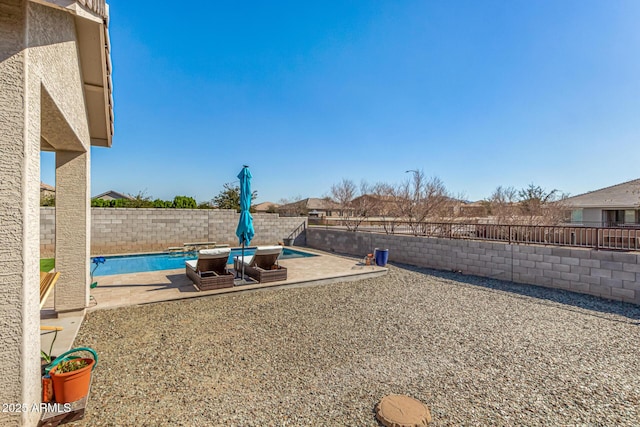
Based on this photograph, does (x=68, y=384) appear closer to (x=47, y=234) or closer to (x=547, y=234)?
(x=547, y=234)

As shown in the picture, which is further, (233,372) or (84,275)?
(84,275)

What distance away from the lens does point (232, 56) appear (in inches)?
549

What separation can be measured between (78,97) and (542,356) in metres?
8.23

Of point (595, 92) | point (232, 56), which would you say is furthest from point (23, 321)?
point (595, 92)

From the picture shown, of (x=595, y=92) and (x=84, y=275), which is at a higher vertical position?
(x=595, y=92)

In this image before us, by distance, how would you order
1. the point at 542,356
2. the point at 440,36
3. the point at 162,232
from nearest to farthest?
the point at 542,356 < the point at 440,36 < the point at 162,232

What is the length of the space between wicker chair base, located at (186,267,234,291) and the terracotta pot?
4618 millimetres

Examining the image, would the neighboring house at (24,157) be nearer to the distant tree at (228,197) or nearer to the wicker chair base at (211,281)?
the wicker chair base at (211,281)

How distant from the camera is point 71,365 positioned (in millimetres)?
2910

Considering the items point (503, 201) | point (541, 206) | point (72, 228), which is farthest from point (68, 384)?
point (503, 201)

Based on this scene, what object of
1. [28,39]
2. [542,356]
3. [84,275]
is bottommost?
[542,356]

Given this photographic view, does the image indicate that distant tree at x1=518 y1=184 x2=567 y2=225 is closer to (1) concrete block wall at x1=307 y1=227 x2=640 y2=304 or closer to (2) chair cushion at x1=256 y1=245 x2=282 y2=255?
(1) concrete block wall at x1=307 y1=227 x2=640 y2=304

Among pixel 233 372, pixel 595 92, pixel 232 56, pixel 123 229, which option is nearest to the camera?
pixel 233 372

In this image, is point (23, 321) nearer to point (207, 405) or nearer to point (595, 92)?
point (207, 405)
